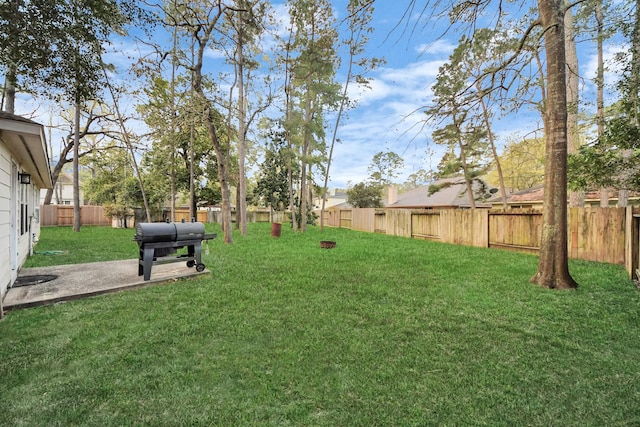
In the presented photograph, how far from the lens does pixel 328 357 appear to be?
241cm

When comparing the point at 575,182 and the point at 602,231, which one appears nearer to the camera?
the point at 575,182

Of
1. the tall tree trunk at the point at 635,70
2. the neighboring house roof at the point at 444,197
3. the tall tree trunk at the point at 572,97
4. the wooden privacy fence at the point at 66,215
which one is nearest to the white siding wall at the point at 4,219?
the tall tree trunk at the point at 635,70

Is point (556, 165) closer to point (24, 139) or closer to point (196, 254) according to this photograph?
point (196, 254)

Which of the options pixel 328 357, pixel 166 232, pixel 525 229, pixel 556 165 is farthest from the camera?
pixel 525 229

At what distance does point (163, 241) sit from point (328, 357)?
376 centimetres

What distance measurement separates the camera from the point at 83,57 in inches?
187

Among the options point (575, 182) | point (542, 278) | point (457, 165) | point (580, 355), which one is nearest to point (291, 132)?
point (457, 165)

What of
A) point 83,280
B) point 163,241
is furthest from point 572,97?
point 83,280

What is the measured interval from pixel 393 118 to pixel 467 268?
371 cm

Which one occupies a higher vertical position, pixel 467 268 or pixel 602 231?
pixel 602 231

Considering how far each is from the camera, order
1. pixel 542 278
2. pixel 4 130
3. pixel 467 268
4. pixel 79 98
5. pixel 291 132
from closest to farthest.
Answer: pixel 4 130, pixel 542 278, pixel 79 98, pixel 467 268, pixel 291 132

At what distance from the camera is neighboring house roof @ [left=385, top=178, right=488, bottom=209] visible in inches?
789

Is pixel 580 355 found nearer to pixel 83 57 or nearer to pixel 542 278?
pixel 542 278

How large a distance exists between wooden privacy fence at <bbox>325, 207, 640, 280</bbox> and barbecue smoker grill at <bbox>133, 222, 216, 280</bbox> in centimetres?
738
